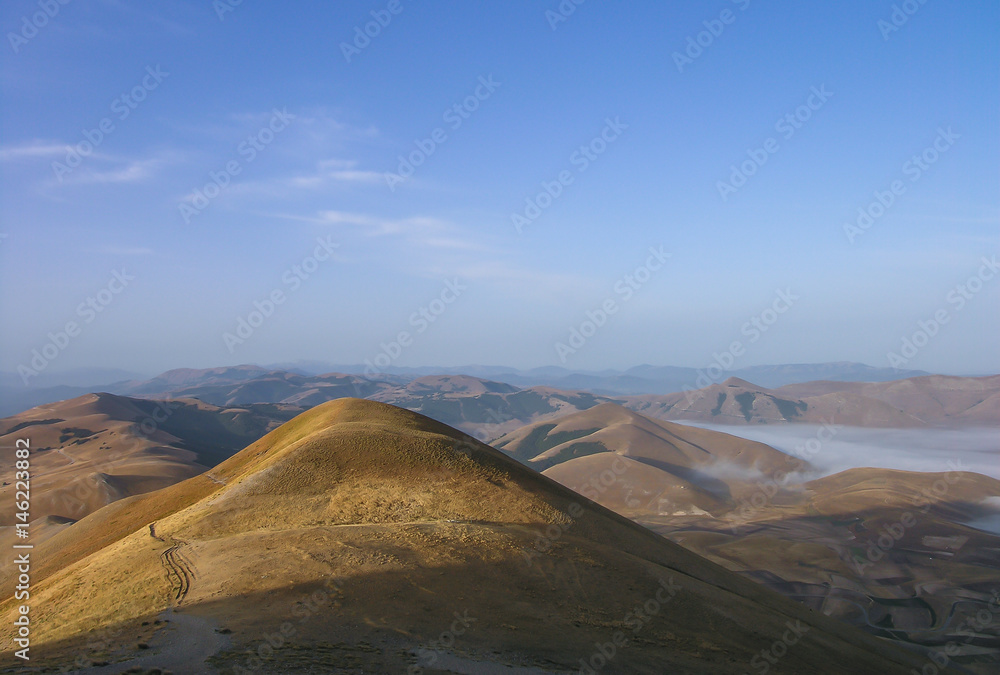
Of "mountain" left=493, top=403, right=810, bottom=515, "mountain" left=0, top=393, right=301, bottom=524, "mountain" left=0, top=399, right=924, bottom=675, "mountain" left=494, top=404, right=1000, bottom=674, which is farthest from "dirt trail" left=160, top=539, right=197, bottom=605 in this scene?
"mountain" left=493, top=403, right=810, bottom=515

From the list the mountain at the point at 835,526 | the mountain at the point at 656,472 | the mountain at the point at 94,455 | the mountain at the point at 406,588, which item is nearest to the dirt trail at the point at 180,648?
the mountain at the point at 406,588

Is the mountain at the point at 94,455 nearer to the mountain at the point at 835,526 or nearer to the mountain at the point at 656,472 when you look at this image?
the mountain at the point at 656,472

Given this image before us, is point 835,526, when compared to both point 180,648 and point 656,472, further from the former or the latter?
point 180,648

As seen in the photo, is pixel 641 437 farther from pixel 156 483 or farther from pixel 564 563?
pixel 564 563

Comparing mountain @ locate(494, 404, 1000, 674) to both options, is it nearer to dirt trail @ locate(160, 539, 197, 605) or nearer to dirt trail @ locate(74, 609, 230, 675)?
dirt trail @ locate(160, 539, 197, 605)

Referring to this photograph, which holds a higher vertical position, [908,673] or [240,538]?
[240,538]

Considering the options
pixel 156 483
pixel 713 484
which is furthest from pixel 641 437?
pixel 156 483
